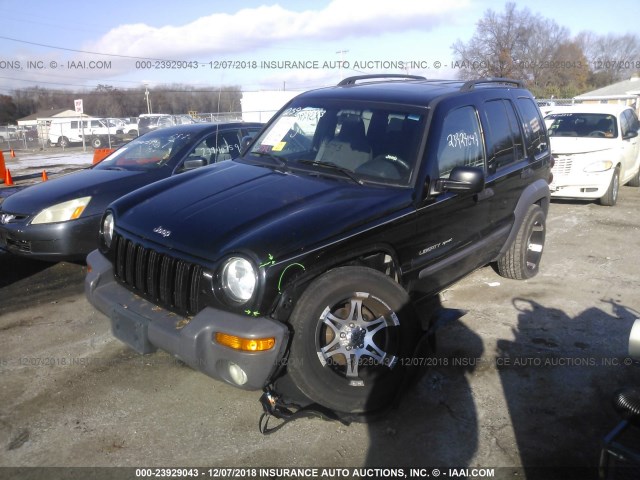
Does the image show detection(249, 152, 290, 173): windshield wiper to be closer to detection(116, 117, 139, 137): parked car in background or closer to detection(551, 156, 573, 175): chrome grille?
detection(551, 156, 573, 175): chrome grille

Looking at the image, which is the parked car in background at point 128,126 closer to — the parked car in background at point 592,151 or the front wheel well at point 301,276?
the parked car in background at point 592,151

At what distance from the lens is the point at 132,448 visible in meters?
3.09

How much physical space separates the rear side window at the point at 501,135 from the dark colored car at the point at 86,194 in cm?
305

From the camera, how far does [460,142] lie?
4.32m

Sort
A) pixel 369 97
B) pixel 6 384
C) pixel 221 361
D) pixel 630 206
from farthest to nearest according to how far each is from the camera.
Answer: pixel 630 206 → pixel 369 97 → pixel 6 384 → pixel 221 361

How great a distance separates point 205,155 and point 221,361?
14.1 feet

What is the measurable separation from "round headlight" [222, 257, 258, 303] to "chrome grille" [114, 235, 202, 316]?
0.61ft

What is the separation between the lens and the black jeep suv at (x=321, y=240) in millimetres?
2969

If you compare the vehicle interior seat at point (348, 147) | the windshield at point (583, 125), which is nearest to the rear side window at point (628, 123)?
the windshield at point (583, 125)

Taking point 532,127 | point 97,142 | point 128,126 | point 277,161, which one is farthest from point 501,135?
point 128,126

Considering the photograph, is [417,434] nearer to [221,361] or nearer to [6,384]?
[221,361]

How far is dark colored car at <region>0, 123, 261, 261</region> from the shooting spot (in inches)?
215

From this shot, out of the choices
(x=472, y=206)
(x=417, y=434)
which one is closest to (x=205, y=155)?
(x=472, y=206)

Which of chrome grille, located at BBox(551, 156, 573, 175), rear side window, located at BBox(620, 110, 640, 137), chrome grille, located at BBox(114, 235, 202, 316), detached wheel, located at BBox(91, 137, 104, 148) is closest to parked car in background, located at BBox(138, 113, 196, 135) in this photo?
detached wheel, located at BBox(91, 137, 104, 148)
